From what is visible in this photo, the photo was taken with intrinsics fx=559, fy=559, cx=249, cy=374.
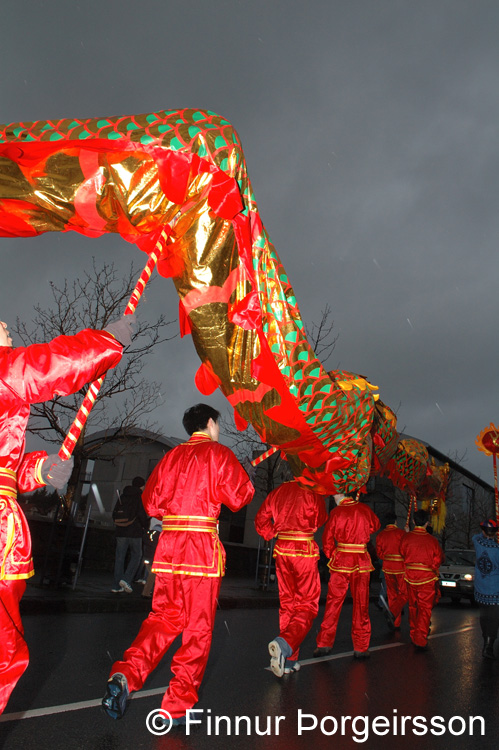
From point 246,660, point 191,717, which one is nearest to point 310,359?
point 191,717

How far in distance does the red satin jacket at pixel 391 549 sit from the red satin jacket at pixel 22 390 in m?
7.38

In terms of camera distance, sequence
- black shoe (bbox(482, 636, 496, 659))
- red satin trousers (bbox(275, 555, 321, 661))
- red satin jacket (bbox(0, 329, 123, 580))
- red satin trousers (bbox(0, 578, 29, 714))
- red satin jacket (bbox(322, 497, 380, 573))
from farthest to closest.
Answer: black shoe (bbox(482, 636, 496, 659)), red satin jacket (bbox(322, 497, 380, 573)), red satin trousers (bbox(275, 555, 321, 661)), red satin jacket (bbox(0, 329, 123, 580)), red satin trousers (bbox(0, 578, 29, 714))

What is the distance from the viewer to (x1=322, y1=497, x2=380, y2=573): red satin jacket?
20.2 ft

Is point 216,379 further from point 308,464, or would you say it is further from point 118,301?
point 118,301

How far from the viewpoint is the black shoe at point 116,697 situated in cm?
302

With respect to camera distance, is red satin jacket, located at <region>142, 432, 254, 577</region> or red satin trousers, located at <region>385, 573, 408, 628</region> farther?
red satin trousers, located at <region>385, 573, 408, 628</region>

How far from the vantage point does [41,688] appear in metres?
3.78

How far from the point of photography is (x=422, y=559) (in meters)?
7.32

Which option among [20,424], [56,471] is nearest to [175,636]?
[56,471]

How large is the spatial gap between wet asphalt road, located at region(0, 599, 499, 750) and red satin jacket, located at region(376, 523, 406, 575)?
1.92 m

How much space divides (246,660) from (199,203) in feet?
14.5

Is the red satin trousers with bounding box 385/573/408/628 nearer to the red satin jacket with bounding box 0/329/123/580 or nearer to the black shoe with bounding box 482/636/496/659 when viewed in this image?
the black shoe with bounding box 482/636/496/659

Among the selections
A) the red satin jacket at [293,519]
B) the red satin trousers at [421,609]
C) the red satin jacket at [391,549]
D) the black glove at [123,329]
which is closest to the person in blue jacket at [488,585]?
the red satin trousers at [421,609]

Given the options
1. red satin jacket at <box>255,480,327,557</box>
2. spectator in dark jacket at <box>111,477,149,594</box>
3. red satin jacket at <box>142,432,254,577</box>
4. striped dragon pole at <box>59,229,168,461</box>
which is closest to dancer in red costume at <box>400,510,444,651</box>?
red satin jacket at <box>255,480,327,557</box>
